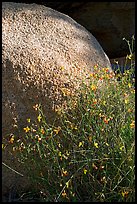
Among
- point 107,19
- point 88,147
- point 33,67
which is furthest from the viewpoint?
point 107,19

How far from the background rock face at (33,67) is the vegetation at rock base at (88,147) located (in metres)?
0.09

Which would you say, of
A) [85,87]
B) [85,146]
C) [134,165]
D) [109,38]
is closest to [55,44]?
[85,87]

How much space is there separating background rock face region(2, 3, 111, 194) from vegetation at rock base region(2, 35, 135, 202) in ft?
0.30

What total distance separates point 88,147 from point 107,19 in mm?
3548

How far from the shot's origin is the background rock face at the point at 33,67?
3.99 metres

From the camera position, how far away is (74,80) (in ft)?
13.2

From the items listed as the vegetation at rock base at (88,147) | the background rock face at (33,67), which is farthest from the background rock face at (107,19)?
the vegetation at rock base at (88,147)

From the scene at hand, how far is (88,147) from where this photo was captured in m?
3.74

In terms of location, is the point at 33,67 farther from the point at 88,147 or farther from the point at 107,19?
the point at 107,19

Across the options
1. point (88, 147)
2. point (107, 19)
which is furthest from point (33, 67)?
point (107, 19)

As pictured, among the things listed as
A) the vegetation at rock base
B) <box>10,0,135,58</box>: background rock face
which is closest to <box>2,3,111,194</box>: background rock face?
the vegetation at rock base

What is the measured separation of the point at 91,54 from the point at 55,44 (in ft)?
1.12

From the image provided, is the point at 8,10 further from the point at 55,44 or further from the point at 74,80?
the point at 74,80

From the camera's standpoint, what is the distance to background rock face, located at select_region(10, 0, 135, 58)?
684 cm
